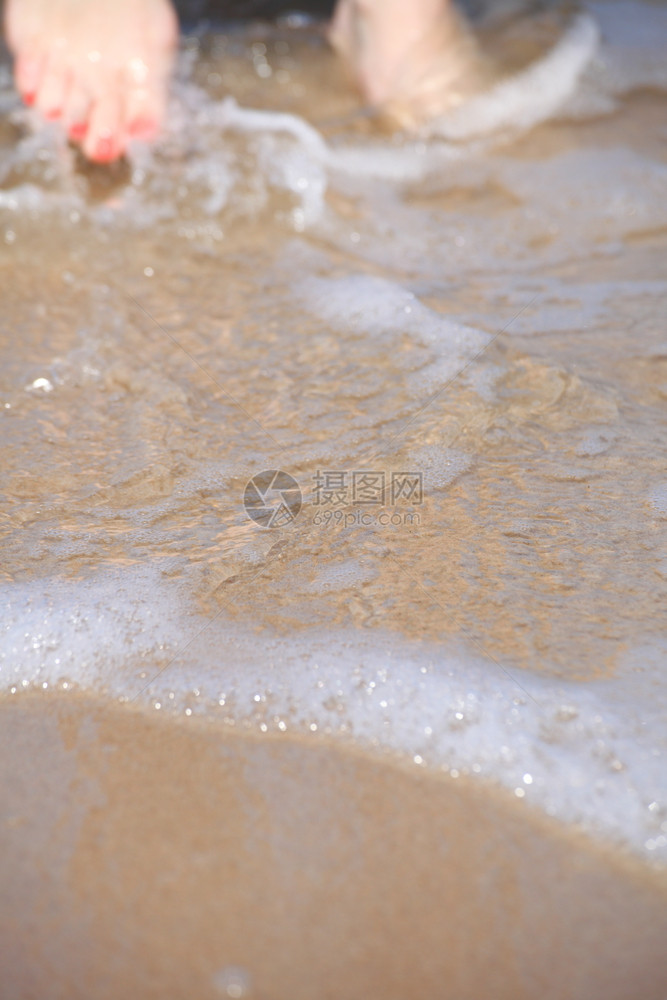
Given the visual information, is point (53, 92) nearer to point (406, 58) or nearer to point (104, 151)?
point (104, 151)

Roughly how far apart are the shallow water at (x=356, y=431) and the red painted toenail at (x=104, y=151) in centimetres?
5

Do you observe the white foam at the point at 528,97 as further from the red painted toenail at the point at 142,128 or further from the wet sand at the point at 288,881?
the wet sand at the point at 288,881

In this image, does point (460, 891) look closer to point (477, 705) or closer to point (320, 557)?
point (477, 705)

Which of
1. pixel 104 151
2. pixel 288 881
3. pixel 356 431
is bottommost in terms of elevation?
pixel 288 881

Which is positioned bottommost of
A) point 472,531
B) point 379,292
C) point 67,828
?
point 67,828

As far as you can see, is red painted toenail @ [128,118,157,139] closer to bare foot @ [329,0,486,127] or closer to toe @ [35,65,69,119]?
toe @ [35,65,69,119]

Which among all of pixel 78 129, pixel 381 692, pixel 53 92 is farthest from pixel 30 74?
pixel 381 692

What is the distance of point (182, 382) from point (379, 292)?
0.41m

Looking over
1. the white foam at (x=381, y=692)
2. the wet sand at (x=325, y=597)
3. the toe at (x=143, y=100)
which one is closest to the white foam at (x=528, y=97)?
the wet sand at (x=325, y=597)

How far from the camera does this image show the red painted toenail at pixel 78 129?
1806mm

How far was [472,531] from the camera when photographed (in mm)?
1047

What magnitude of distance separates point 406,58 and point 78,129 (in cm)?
85

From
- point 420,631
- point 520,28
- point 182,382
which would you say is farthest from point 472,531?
point 520,28

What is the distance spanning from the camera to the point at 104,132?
1.79 metres
